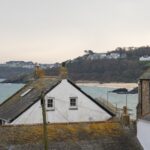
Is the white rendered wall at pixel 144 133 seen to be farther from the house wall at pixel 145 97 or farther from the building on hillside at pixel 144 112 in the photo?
the house wall at pixel 145 97

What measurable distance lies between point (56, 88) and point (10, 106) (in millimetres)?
4635

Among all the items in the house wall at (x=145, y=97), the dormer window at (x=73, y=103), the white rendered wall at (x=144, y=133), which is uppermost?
the house wall at (x=145, y=97)

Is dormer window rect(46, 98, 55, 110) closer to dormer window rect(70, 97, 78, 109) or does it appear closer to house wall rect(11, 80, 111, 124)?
house wall rect(11, 80, 111, 124)

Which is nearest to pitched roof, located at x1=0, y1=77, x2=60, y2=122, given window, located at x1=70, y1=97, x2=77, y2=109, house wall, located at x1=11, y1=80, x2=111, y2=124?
house wall, located at x1=11, y1=80, x2=111, y2=124

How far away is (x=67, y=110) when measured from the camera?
46.5 m

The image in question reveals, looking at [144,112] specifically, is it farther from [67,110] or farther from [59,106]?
[59,106]

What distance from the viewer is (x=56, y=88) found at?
45.5 m

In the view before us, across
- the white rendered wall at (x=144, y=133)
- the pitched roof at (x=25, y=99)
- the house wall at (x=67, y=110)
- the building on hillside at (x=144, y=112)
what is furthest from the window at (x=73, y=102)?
the white rendered wall at (x=144, y=133)

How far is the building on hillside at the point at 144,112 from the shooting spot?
36.5 m

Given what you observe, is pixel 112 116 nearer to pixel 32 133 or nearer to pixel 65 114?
pixel 65 114

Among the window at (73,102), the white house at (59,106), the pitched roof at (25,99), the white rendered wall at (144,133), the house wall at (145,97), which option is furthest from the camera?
the window at (73,102)

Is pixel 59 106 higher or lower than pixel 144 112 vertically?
lower

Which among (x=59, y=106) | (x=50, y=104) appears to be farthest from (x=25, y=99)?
(x=59, y=106)

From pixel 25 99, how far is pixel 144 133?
1311 cm
